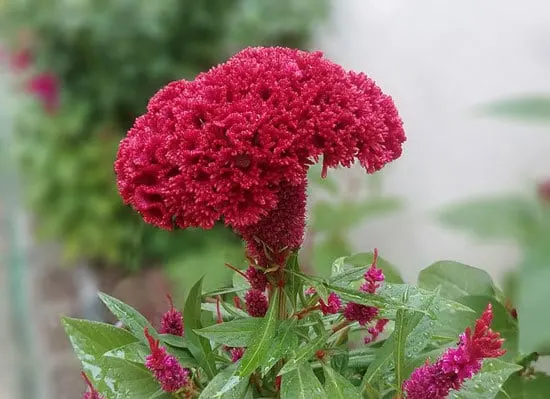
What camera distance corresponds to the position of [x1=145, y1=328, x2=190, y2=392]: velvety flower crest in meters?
0.49

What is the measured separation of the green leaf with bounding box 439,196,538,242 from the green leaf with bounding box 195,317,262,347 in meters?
0.98

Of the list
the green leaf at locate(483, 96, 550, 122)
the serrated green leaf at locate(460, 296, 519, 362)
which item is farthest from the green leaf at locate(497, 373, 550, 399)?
the green leaf at locate(483, 96, 550, 122)

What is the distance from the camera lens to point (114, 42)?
2248mm

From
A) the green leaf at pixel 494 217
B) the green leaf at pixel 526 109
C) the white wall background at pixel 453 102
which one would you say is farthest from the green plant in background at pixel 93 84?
the green leaf at pixel 526 109

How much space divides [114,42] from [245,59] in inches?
73.2

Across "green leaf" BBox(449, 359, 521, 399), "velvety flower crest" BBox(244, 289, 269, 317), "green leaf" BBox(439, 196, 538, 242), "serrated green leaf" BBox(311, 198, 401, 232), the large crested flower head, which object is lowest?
"green leaf" BBox(449, 359, 521, 399)

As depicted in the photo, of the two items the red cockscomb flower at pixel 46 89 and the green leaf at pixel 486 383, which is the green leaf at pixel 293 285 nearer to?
the green leaf at pixel 486 383

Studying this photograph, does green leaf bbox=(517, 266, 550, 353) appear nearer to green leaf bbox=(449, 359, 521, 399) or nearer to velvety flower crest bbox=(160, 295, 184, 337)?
green leaf bbox=(449, 359, 521, 399)

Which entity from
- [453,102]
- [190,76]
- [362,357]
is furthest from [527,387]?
[190,76]

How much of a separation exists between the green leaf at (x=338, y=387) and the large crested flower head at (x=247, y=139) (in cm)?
11

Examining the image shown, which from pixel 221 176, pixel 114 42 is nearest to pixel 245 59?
pixel 221 176

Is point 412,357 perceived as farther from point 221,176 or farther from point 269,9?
point 269,9

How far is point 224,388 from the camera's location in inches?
19.3

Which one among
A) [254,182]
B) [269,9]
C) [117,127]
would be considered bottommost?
[254,182]
